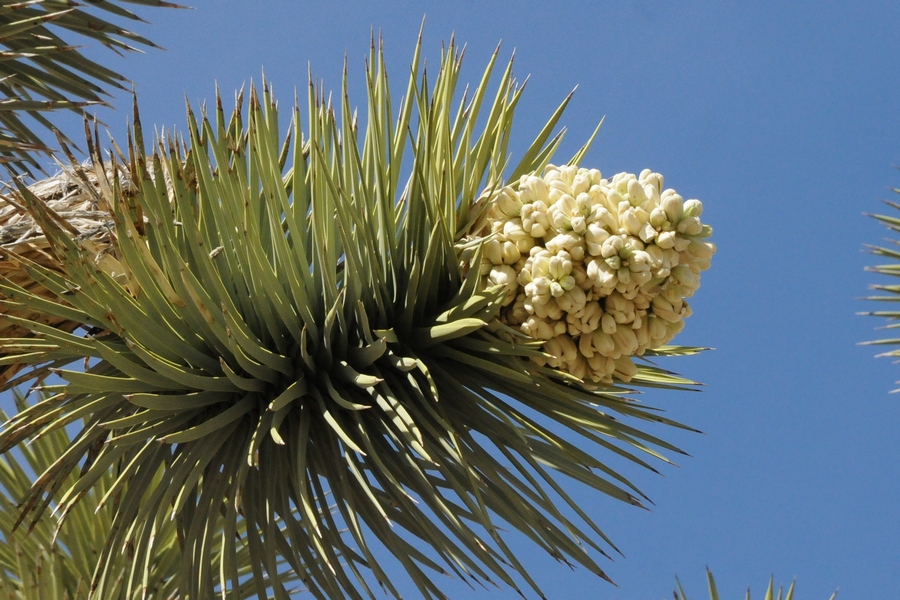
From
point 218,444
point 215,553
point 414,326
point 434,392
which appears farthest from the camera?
point 215,553

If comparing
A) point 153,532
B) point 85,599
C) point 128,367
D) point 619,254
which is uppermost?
point 619,254

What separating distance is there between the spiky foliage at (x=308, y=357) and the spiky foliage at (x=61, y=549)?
615 mm

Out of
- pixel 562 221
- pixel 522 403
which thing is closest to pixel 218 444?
pixel 522 403

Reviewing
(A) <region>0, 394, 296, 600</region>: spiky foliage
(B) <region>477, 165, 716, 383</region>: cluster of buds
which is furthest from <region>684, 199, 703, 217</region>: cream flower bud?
(A) <region>0, 394, 296, 600</region>: spiky foliage

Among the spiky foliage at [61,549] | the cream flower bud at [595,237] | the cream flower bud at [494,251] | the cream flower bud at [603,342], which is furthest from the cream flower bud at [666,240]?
the spiky foliage at [61,549]

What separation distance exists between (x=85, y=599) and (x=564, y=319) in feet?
5.39

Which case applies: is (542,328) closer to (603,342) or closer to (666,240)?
(603,342)

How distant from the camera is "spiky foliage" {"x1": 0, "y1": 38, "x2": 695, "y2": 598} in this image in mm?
1981

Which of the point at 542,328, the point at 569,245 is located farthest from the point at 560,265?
the point at 542,328

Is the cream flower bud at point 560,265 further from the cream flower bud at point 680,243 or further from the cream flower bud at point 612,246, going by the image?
the cream flower bud at point 680,243

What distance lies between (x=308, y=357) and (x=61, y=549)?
133 centimetres

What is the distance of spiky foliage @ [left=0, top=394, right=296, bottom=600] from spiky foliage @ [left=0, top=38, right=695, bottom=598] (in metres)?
0.61

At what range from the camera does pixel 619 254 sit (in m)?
1.94

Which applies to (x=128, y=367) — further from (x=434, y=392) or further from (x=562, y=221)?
(x=562, y=221)
